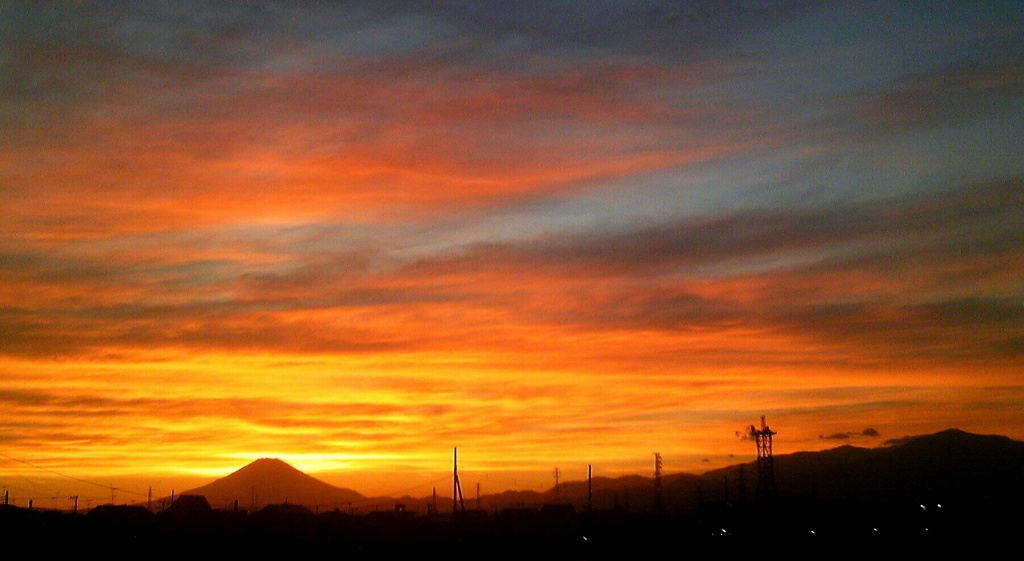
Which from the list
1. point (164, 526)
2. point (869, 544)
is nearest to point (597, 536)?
point (869, 544)

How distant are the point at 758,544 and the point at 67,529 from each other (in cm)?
6504

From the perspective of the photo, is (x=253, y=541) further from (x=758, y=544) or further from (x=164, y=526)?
(x=758, y=544)

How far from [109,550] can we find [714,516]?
85.0m

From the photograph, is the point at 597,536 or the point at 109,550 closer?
the point at 109,550

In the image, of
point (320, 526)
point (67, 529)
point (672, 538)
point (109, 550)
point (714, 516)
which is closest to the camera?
point (109, 550)

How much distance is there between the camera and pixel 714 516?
13312 cm

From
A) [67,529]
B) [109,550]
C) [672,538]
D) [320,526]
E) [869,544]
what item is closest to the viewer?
[109,550]

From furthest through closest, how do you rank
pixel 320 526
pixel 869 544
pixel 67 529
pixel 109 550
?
pixel 320 526 → pixel 869 544 → pixel 67 529 → pixel 109 550

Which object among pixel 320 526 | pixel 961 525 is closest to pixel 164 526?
pixel 320 526

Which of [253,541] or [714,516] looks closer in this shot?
[253,541]

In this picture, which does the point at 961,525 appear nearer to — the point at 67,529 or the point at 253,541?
the point at 253,541

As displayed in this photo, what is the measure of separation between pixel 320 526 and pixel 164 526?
17.1 metres

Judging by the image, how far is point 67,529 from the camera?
8394 cm

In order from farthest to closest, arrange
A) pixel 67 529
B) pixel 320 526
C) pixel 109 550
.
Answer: pixel 320 526
pixel 67 529
pixel 109 550
